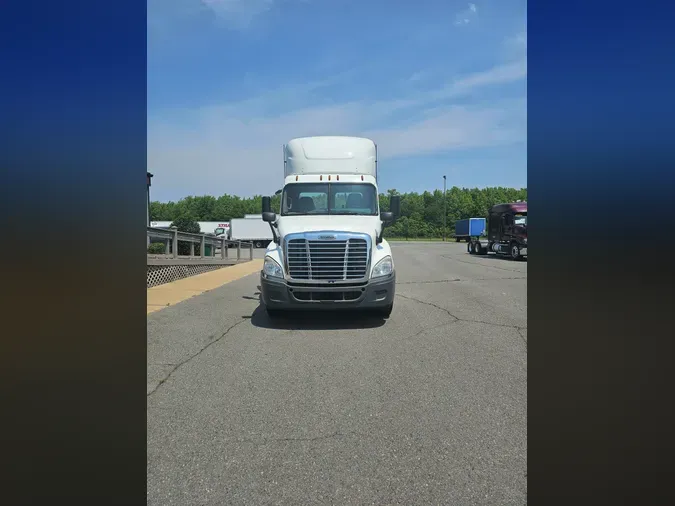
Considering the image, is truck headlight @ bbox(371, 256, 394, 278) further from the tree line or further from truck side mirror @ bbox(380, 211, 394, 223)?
the tree line

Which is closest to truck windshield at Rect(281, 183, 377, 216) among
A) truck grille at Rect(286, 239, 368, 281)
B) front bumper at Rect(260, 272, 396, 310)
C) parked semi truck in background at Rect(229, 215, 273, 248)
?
truck grille at Rect(286, 239, 368, 281)

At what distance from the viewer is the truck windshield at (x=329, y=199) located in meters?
8.38

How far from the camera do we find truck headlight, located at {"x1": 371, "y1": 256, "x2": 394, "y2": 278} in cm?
718

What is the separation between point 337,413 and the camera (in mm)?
3574

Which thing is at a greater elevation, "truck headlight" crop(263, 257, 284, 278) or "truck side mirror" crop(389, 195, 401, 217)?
"truck side mirror" crop(389, 195, 401, 217)

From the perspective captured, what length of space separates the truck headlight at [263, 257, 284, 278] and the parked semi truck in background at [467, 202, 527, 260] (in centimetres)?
1753

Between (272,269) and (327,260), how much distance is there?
0.90m

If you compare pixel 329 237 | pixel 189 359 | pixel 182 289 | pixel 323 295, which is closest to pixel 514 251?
pixel 182 289

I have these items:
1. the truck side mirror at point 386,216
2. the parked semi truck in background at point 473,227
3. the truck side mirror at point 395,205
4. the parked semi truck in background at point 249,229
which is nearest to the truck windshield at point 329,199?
the truck side mirror at point 386,216

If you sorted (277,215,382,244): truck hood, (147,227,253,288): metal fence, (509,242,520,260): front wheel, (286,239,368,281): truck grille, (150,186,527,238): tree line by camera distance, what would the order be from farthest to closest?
1. (150,186,527,238): tree line
2. (509,242,520,260): front wheel
3. (147,227,253,288): metal fence
4. (277,215,382,244): truck hood
5. (286,239,368,281): truck grille

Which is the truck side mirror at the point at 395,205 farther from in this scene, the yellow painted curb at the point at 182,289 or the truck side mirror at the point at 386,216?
the yellow painted curb at the point at 182,289

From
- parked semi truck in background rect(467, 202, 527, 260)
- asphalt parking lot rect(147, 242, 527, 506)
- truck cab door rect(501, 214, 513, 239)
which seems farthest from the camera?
truck cab door rect(501, 214, 513, 239)

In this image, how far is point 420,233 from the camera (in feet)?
220
